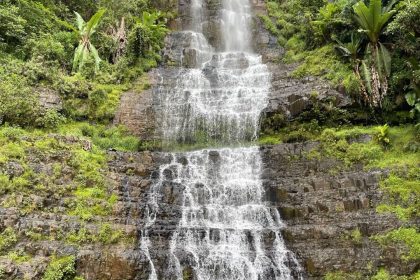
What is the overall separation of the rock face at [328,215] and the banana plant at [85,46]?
1146 centimetres

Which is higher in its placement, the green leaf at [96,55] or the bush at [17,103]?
the green leaf at [96,55]

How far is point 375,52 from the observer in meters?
18.3

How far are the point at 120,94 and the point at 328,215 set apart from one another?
12581 mm

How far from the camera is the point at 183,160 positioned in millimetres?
17172

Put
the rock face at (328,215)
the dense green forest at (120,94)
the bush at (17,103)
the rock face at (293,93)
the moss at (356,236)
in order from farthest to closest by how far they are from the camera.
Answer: the rock face at (293,93)
the bush at (17,103)
the dense green forest at (120,94)
the moss at (356,236)
the rock face at (328,215)

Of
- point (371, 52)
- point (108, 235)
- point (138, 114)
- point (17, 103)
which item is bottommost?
point (108, 235)

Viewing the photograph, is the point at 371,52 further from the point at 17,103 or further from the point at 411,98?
the point at 17,103

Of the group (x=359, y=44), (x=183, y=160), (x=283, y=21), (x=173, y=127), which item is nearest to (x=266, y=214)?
(x=183, y=160)

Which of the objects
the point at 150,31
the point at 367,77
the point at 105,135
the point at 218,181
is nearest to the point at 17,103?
the point at 105,135

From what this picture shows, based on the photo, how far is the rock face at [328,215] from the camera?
12.5 m

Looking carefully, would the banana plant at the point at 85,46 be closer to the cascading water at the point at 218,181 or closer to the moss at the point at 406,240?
the cascading water at the point at 218,181

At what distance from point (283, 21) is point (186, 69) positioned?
29.4 ft

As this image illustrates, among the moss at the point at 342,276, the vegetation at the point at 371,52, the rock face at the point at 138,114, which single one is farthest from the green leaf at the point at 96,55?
the moss at the point at 342,276

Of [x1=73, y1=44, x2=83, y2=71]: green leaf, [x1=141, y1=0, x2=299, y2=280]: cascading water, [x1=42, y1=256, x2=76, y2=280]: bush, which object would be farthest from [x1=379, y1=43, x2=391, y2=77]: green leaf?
[x1=73, y1=44, x2=83, y2=71]: green leaf
